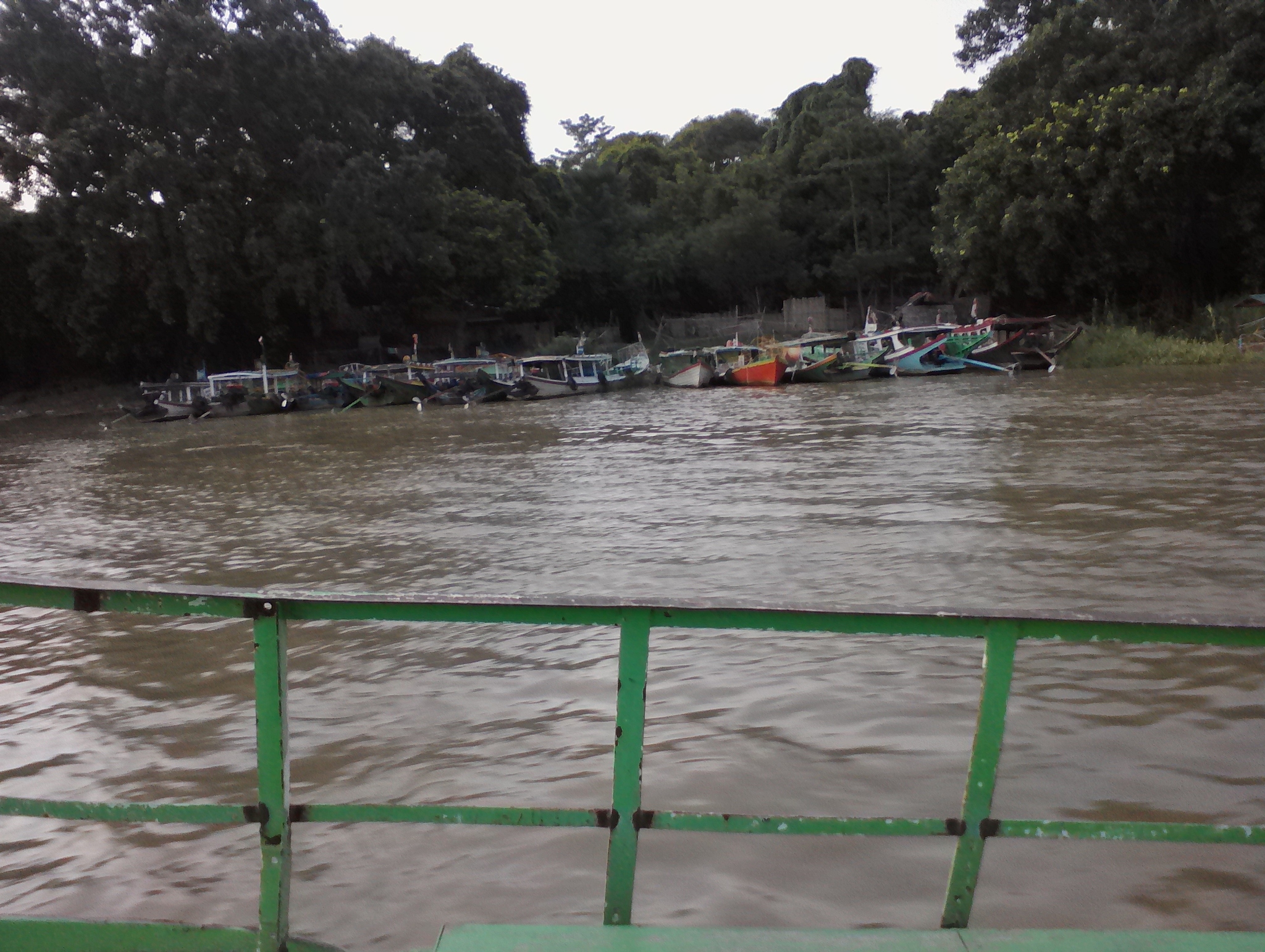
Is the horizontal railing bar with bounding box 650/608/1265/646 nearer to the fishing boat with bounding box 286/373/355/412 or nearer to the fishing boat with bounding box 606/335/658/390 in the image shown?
the fishing boat with bounding box 286/373/355/412

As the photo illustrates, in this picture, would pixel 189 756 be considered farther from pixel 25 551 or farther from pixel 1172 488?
pixel 1172 488

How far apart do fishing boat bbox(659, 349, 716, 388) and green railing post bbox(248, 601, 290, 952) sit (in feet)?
91.7

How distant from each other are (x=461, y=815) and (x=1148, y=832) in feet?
3.96

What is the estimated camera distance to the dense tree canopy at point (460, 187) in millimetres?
28234

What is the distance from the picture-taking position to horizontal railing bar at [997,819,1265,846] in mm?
1747

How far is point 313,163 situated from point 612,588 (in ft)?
101

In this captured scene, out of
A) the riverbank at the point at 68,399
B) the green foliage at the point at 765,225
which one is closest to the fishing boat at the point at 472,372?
the green foliage at the point at 765,225

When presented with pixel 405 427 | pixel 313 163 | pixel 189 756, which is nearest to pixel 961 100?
pixel 313 163

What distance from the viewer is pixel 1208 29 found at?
89.7 feet

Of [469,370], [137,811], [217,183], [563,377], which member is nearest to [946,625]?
[137,811]

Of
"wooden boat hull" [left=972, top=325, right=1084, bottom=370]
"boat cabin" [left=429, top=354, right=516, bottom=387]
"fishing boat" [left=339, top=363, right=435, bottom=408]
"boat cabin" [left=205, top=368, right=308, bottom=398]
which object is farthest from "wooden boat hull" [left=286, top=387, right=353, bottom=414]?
"wooden boat hull" [left=972, top=325, right=1084, bottom=370]

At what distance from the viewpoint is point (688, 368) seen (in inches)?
1195

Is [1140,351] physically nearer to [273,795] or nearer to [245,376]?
[245,376]

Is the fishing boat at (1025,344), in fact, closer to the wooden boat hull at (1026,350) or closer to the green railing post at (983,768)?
the wooden boat hull at (1026,350)
